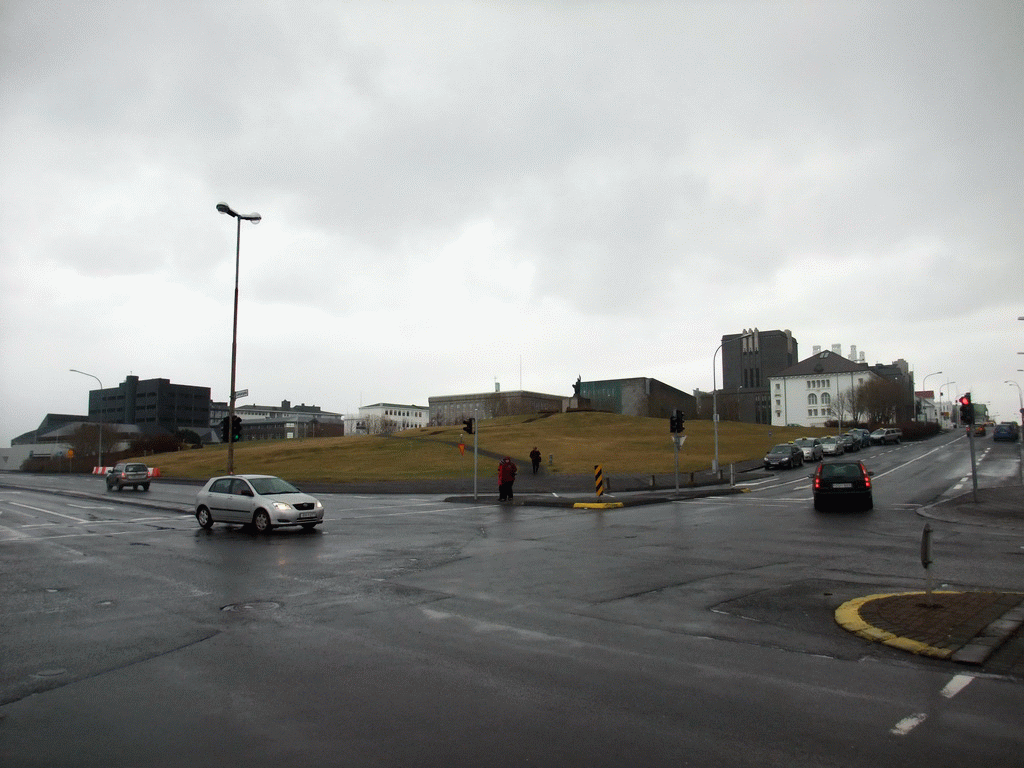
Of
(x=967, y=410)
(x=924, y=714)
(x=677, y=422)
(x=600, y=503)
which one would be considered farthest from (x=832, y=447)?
(x=924, y=714)

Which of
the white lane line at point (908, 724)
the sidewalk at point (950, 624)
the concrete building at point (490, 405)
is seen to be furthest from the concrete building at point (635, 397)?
the white lane line at point (908, 724)

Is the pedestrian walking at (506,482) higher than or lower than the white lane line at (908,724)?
higher

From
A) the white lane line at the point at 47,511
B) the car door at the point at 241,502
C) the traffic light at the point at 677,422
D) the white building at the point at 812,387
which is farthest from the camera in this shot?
the white building at the point at 812,387

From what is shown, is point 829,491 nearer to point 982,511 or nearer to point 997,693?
point 982,511

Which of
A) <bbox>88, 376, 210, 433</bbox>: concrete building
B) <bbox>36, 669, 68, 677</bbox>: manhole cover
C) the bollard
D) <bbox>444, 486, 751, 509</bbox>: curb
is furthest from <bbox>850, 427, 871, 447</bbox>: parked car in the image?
<bbox>88, 376, 210, 433</bbox>: concrete building

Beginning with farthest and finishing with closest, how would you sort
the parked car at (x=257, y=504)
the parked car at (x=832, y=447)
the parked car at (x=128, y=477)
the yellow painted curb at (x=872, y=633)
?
the parked car at (x=832, y=447) < the parked car at (x=128, y=477) < the parked car at (x=257, y=504) < the yellow painted curb at (x=872, y=633)

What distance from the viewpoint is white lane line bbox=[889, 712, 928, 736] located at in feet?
16.0

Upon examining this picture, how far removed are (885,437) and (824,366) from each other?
56020 millimetres

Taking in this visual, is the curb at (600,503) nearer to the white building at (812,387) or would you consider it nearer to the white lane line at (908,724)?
the white lane line at (908,724)

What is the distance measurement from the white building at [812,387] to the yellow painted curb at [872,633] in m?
120

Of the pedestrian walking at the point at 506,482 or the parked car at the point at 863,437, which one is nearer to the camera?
the pedestrian walking at the point at 506,482

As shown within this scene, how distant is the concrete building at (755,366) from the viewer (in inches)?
5797

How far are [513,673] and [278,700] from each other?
1.94 meters

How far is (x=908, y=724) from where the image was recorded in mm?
5016
